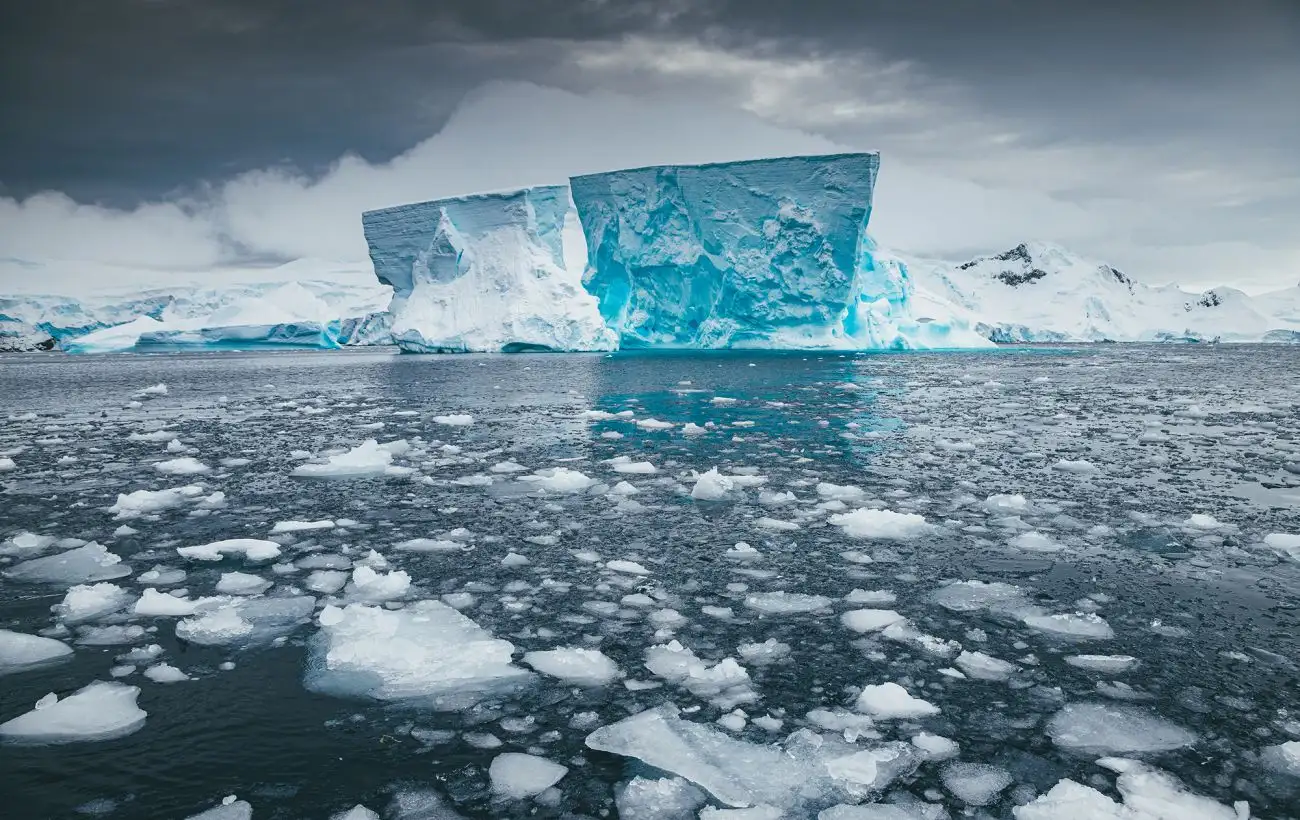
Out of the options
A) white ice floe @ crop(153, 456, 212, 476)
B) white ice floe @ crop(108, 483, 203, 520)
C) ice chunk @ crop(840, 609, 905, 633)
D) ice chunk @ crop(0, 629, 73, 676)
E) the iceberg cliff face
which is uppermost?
the iceberg cliff face

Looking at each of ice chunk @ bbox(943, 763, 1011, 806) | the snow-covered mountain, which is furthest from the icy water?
the snow-covered mountain

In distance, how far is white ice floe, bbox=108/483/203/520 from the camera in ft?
18.1

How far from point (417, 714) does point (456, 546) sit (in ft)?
6.73

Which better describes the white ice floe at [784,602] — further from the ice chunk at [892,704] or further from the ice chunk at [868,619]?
the ice chunk at [892,704]

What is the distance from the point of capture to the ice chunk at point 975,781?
226 cm

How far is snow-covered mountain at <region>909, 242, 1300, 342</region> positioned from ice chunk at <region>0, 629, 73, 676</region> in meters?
65.8

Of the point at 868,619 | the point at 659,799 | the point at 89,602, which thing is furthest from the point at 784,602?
Answer: the point at 89,602

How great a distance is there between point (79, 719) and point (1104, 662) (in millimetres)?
3815

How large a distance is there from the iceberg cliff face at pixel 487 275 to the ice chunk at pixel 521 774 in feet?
100

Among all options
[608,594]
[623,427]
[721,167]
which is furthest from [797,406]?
[721,167]

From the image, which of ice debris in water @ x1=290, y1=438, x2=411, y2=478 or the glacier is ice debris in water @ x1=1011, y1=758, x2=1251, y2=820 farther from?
the glacier

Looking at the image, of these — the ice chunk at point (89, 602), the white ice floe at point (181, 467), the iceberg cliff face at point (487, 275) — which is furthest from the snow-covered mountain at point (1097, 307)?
the ice chunk at point (89, 602)

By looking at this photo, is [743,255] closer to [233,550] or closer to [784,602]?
[233,550]

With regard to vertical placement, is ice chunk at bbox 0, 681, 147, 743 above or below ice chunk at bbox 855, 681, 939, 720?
below
